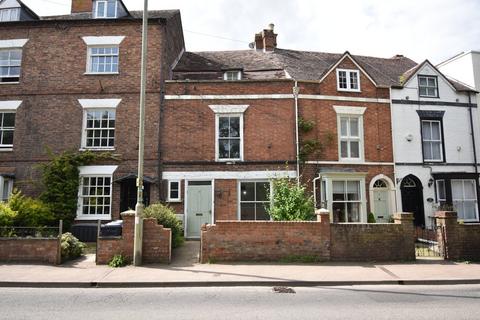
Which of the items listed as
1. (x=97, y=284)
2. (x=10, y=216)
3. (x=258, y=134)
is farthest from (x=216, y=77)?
(x=97, y=284)

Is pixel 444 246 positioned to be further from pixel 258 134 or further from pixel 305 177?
pixel 258 134

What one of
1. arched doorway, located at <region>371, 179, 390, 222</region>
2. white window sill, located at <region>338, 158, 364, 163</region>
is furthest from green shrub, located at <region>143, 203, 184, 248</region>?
arched doorway, located at <region>371, 179, 390, 222</region>

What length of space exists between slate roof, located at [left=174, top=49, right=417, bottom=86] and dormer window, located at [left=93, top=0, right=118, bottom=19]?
13.8ft

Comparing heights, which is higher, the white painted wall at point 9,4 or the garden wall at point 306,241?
the white painted wall at point 9,4

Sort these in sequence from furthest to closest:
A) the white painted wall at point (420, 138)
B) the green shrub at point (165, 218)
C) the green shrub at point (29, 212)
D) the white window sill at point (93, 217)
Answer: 1. the white painted wall at point (420, 138)
2. the white window sill at point (93, 217)
3. the green shrub at point (29, 212)
4. the green shrub at point (165, 218)

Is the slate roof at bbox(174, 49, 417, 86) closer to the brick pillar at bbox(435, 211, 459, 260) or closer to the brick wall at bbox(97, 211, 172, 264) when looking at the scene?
the brick pillar at bbox(435, 211, 459, 260)

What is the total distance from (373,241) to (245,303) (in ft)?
20.1

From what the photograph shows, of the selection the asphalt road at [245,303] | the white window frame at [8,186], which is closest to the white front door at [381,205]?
the asphalt road at [245,303]

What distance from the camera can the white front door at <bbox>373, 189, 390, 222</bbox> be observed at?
55.0 ft

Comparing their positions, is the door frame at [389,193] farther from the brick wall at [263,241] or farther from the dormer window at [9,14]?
the dormer window at [9,14]

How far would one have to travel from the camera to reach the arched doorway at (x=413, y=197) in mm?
17062

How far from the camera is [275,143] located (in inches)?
651

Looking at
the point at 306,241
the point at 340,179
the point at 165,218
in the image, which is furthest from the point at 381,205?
the point at 165,218

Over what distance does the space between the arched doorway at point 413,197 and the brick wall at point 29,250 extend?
15.4 m
